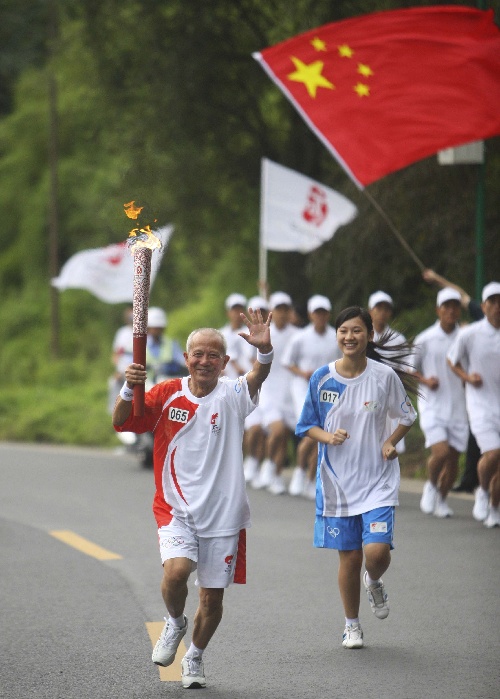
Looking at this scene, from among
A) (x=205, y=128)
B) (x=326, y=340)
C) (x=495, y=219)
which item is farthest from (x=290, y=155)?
(x=326, y=340)

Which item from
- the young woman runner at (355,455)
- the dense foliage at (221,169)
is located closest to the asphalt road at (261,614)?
the young woman runner at (355,455)

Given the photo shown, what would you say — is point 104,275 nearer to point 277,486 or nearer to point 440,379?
point 277,486

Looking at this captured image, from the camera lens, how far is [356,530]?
23.7 feet

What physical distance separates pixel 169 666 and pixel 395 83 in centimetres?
804

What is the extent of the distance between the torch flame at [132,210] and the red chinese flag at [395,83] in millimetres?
7020

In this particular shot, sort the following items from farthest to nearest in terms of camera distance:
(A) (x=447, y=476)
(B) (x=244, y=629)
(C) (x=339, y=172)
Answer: (C) (x=339, y=172) < (A) (x=447, y=476) < (B) (x=244, y=629)

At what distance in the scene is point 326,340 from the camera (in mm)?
14414

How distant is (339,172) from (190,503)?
1524cm

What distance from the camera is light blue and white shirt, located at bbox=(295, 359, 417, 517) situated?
7.23m

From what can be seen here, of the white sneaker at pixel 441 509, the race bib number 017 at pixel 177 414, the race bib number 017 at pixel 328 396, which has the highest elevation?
the race bib number 017 at pixel 177 414

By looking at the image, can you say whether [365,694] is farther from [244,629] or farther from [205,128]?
[205,128]

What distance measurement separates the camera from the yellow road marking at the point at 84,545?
10195mm

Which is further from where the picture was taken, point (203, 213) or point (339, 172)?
point (203, 213)

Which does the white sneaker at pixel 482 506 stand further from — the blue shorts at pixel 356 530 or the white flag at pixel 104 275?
the white flag at pixel 104 275
